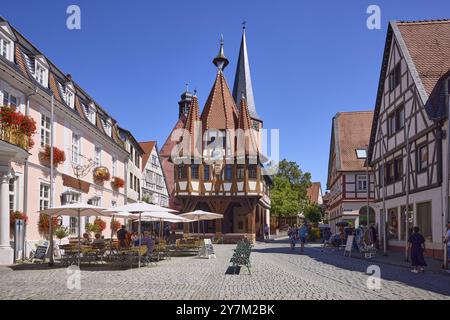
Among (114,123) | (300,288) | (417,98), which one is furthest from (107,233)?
(300,288)

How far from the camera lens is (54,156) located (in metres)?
21.7

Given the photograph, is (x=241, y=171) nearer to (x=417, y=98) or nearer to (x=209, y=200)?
(x=209, y=200)

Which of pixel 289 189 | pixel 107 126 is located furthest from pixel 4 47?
pixel 289 189

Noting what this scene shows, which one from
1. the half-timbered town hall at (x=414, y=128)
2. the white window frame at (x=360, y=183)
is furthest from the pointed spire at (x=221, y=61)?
the half-timbered town hall at (x=414, y=128)

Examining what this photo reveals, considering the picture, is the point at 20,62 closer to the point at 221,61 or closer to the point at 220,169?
the point at 220,169

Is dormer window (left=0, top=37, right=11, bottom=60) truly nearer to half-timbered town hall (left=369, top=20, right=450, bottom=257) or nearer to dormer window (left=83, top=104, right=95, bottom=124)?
dormer window (left=83, top=104, right=95, bottom=124)

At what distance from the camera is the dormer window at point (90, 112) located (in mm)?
28450

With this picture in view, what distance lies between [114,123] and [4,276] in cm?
2250

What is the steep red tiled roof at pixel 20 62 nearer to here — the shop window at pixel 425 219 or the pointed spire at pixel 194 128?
the shop window at pixel 425 219

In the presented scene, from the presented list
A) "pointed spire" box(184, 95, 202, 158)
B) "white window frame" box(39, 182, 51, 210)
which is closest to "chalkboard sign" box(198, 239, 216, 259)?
"white window frame" box(39, 182, 51, 210)

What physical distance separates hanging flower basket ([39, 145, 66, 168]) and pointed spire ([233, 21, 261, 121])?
33948 millimetres

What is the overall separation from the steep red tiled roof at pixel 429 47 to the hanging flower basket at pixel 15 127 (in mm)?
16452

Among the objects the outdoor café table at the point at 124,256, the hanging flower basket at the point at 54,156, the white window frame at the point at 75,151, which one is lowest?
the outdoor café table at the point at 124,256

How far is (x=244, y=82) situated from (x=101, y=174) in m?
29.9
